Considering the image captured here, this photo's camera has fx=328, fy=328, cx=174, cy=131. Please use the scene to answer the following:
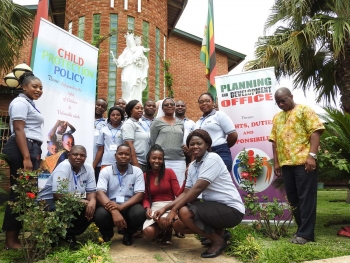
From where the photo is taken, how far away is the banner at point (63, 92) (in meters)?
4.08

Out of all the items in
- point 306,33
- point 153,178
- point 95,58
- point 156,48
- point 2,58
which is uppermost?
point 156,48

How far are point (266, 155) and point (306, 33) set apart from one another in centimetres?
366

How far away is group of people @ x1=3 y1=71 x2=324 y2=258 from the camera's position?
10.6 ft

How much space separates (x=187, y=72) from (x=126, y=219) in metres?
13.1

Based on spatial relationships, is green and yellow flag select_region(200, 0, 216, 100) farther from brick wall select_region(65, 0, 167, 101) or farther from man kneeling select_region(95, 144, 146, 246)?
brick wall select_region(65, 0, 167, 101)

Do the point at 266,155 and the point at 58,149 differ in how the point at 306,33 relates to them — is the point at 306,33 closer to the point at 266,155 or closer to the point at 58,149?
Result: the point at 266,155

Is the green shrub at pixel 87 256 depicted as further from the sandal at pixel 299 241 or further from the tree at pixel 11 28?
the tree at pixel 11 28

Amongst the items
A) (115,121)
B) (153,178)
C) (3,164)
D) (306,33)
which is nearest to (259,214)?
(153,178)

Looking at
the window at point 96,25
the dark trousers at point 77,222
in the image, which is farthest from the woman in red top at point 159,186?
the window at point 96,25

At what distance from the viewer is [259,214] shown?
4.18m

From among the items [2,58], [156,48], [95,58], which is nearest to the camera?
[95,58]

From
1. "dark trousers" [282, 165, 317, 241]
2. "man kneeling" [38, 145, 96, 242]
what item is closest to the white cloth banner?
"dark trousers" [282, 165, 317, 241]

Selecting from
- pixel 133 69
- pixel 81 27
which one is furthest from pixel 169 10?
pixel 133 69

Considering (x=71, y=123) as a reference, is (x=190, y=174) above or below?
below
